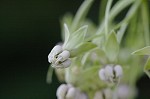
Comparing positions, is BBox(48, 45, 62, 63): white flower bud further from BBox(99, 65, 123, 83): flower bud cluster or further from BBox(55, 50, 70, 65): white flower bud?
BBox(99, 65, 123, 83): flower bud cluster

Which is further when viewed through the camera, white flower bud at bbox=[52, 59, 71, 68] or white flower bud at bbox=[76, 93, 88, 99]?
white flower bud at bbox=[76, 93, 88, 99]

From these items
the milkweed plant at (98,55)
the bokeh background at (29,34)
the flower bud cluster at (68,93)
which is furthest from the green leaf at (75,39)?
the bokeh background at (29,34)

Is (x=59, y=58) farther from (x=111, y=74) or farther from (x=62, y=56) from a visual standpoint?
(x=111, y=74)

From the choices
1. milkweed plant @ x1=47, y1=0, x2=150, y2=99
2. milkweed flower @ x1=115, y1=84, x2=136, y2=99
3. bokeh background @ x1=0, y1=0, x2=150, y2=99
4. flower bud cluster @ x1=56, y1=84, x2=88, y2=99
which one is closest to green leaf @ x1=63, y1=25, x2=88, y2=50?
milkweed plant @ x1=47, y1=0, x2=150, y2=99

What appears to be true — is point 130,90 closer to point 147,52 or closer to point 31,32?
point 147,52

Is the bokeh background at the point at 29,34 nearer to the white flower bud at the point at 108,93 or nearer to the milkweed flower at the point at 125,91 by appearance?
the milkweed flower at the point at 125,91

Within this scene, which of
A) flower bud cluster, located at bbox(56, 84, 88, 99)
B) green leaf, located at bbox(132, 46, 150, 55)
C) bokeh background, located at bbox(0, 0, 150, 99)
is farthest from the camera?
bokeh background, located at bbox(0, 0, 150, 99)
